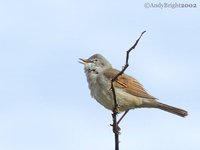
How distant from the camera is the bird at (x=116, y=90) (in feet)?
29.4

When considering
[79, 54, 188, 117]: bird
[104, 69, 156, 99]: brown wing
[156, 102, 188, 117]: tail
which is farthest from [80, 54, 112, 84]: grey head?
[156, 102, 188, 117]: tail

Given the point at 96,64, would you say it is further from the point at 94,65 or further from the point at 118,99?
the point at 118,99

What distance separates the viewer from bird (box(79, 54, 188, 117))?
8.97 metres

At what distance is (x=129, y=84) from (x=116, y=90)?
0.43 meters

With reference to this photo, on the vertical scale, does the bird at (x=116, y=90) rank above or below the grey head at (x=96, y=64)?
below

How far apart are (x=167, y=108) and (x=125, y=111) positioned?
3.20ft

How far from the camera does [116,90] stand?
9.27 meters

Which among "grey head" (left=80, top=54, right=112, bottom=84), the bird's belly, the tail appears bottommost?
the tail

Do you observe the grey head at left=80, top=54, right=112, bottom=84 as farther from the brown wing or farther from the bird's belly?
the bird's belly

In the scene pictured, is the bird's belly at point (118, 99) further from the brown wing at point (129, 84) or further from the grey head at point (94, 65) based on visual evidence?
the grey head at point (94, 65)

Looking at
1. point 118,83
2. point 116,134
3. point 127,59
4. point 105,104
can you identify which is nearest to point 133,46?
point 127,59

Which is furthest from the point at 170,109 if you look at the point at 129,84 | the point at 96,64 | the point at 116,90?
the point at 96,64

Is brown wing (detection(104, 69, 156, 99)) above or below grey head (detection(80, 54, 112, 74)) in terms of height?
below

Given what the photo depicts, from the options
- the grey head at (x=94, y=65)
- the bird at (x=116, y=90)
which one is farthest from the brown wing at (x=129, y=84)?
the grey head at (x=94, y=65)
